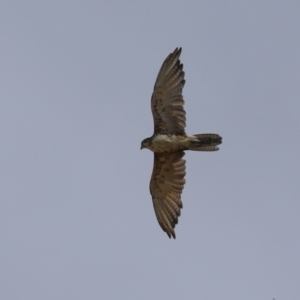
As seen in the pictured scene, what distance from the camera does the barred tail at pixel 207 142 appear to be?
35406 mm

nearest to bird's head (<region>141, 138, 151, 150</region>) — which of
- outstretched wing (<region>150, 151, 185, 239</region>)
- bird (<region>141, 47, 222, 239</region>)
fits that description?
bird (<region>141, 47, 222, 239</region>)

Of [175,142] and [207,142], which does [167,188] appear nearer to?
[175,142]

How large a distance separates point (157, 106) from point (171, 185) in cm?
258

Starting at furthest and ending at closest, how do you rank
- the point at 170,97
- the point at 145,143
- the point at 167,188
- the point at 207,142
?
the point at 167,188 < the point at 145,143 < the point at 170,97 < the point at 207,142

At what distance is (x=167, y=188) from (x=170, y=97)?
2.93 meters

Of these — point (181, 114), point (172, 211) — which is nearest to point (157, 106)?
point (181, 114)

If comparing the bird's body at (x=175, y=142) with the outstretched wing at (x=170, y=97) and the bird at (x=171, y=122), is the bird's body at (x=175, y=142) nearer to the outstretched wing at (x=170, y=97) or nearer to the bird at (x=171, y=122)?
the bird at (x=171, y=122)

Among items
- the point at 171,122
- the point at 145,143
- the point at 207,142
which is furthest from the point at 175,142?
the point at 207,142

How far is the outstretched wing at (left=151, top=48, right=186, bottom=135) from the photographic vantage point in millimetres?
35938

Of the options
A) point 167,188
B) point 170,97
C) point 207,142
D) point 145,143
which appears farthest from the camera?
point 167,188

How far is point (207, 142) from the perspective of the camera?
116 feet

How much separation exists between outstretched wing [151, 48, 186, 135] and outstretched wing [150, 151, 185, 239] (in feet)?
3.26

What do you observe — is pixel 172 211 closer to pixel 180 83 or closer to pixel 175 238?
pixel 175 238

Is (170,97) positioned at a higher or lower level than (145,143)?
higher
